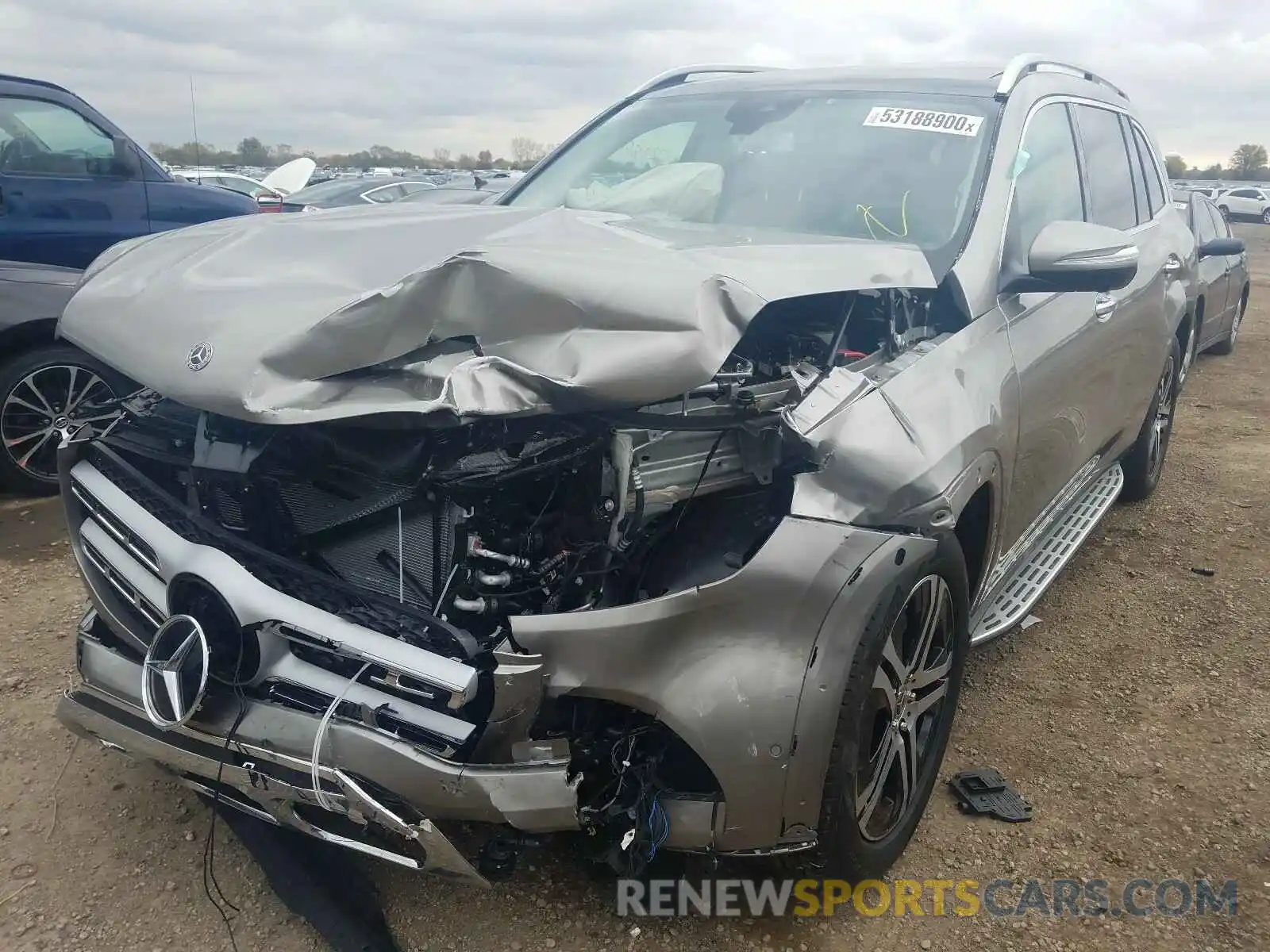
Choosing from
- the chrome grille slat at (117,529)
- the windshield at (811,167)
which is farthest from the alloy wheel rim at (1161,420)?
the chrome grille slat at (117,529)

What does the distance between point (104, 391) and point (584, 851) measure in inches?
164

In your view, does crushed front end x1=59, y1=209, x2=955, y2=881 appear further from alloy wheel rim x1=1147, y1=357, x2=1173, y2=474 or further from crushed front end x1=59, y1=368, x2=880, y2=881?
alloy wheel rim x1=1147, y1=357, x2=1173, y2=474

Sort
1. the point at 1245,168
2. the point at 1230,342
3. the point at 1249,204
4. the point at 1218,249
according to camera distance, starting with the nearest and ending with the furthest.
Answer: the point at 1218,249
the point at 1230,342
the point at 1249,204
the point at 1245,168

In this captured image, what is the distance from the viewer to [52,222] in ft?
20.0

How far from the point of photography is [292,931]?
2.24 meters

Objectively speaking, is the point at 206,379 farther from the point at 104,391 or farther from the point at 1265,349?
the point at 1265,349

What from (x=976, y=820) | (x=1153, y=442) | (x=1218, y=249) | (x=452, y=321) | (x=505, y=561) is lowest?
(x=976, y=820)

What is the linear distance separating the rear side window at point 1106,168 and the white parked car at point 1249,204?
120 ft

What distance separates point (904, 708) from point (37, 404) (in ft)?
14.7

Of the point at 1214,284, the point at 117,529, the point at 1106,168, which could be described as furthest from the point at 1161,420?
the point at 117,529

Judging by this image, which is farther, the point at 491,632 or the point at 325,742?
the point at 491,632

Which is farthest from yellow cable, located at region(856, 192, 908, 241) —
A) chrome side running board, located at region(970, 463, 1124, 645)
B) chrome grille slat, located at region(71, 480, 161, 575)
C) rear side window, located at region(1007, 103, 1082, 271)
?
chrome grille slat, located at region(71, 480, 161, 575)

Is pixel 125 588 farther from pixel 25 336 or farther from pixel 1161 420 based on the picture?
pixel 1161 420

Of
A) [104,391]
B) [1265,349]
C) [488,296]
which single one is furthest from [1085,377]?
[1265,349]
